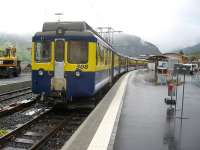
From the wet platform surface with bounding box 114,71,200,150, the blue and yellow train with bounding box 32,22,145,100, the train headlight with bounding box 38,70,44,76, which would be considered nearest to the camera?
the wet platform surface with bounding box 114,71,200,150

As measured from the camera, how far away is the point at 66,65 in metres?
13.7

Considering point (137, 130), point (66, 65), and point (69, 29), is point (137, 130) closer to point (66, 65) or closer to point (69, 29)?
point (66, 65)

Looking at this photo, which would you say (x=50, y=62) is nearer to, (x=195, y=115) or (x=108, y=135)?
(x=195, y=115)

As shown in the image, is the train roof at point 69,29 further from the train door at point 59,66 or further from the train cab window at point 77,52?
the train door at point 59,66

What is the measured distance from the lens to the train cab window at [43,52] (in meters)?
14.1

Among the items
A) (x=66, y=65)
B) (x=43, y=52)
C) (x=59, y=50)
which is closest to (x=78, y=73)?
(x=66, y=65)

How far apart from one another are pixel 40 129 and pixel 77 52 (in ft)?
11.3

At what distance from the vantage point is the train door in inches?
541

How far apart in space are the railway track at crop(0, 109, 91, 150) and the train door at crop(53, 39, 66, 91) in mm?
1063

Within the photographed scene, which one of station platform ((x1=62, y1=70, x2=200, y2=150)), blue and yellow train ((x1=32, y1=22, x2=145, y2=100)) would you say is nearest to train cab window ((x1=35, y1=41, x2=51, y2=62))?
blue and yellow train ((x1=32, y1=22, x2=145, y2=100))

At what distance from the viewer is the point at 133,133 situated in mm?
9242

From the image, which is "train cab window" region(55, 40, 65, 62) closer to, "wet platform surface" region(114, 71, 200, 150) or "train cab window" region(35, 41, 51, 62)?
"train cab window" region(35, 41, 51, 62)

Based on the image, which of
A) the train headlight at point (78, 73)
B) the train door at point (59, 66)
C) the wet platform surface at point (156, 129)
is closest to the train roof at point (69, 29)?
the train door at point (59, 66)

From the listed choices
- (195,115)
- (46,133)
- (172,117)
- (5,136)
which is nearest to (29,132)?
(46,133)
